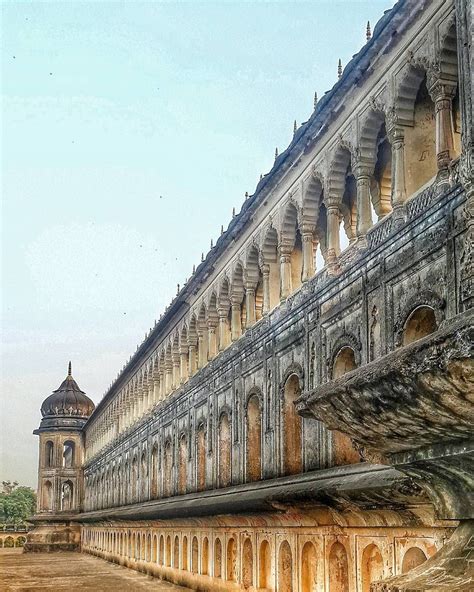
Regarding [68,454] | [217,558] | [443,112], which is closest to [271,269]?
[217,558]

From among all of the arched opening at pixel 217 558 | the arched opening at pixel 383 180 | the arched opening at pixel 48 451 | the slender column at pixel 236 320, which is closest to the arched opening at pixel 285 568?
the arched opening at pixel 217 558

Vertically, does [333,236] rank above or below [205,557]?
above

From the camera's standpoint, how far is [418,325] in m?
14.5

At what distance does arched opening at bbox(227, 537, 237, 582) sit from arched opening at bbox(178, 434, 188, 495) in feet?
23.9

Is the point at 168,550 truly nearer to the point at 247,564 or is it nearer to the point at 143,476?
the point at 143,476

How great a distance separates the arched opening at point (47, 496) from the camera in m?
66.2

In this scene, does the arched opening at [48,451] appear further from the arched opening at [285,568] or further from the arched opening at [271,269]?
the arched opening at [285,568]

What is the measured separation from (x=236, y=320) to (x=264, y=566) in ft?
25.6

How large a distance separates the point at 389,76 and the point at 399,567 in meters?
7.89

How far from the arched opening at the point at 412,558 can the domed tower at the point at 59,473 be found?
173ft

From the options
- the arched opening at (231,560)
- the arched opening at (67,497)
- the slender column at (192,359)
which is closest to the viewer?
the arched opening at (231,560)

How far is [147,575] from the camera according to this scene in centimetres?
3675

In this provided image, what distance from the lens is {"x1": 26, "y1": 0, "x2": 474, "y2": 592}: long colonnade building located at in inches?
270

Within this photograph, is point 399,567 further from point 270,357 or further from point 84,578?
point 84,578
